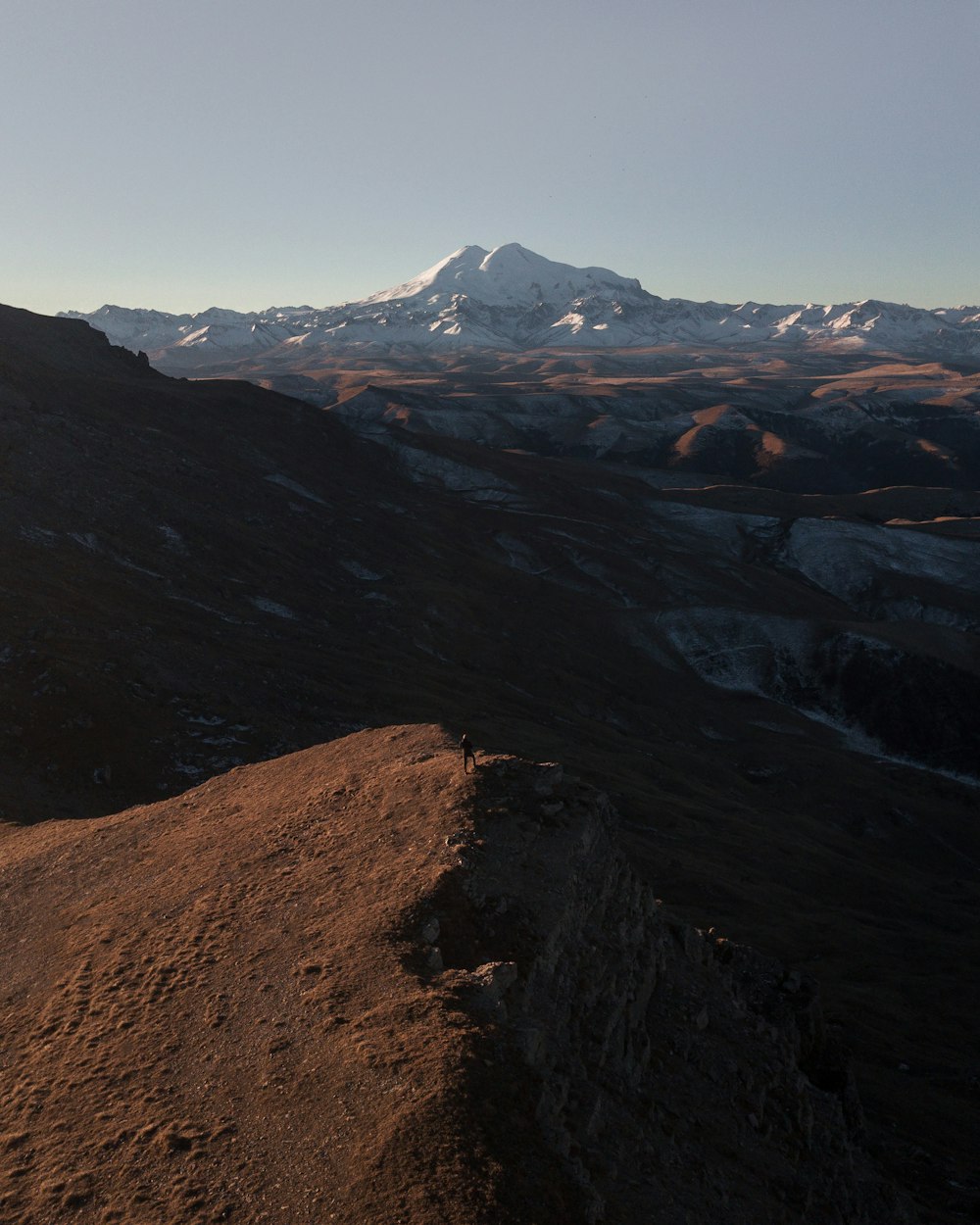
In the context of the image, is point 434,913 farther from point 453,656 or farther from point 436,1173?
point 453,656

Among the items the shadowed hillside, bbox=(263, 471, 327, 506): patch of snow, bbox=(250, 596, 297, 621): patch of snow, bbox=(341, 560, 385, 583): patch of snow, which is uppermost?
the shadowed hillside

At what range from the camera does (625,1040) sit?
22562mm

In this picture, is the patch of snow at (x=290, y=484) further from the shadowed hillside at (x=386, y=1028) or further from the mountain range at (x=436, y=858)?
the shadowed hillside at (x=386, y=1028)

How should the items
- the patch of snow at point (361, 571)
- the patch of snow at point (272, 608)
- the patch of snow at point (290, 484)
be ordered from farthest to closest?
the patch of snow at point (290, 484)
the patch of snow at point (361, 571)
the patch of snow at point (272, 608)

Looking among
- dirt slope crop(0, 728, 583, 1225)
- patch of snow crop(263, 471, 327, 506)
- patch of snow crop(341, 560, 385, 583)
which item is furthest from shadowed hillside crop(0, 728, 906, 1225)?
patch of snow crop(263, 471, 327, 506)

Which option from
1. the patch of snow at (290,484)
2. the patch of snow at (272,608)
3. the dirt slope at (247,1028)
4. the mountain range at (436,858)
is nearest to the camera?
the dirt slope at (247,1028)

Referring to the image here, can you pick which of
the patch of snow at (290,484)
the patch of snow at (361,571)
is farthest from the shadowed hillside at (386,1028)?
the patch of snow at (290,484)

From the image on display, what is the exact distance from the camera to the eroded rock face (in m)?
18.1

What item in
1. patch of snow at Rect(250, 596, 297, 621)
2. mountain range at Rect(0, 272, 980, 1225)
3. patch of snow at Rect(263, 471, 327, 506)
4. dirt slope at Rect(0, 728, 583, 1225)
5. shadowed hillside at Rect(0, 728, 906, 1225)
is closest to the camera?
dirt slope at Rect(0, 728, 583, 1225)

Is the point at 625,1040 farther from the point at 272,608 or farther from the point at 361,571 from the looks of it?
the point at 361,571

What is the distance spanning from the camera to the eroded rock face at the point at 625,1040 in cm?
1806

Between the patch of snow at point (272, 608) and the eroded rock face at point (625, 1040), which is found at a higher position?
the eroded rock face at point (625, 1040)

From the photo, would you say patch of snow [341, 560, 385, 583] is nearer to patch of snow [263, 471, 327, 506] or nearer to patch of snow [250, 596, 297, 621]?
patch of snow [250, 596, 297, 621]

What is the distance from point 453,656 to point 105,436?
42872mm
